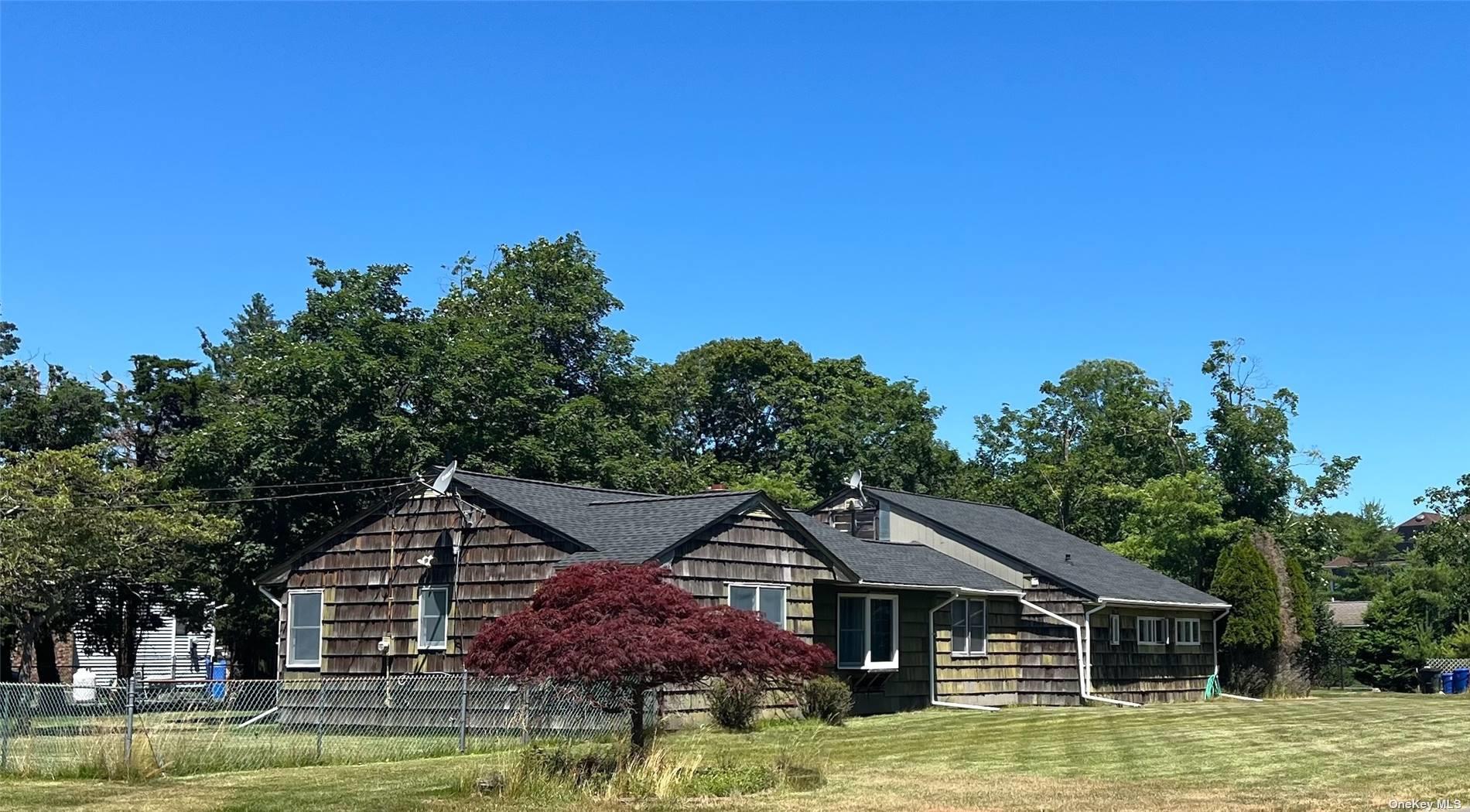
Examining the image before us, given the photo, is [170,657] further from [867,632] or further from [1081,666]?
[1081,666]

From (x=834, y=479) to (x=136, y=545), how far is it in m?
32.7

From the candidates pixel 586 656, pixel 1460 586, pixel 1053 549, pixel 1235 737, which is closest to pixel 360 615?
pixel 586 656

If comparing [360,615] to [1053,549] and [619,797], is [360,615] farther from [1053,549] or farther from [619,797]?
[1053,549]

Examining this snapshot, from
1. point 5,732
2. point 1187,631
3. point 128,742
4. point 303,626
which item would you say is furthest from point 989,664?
point 5,732

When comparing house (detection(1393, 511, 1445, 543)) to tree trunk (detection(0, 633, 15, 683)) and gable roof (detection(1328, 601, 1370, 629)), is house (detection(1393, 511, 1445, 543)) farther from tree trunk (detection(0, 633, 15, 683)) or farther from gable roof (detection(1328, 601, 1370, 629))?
tree trunk (detection(0, 633, 15, 683))

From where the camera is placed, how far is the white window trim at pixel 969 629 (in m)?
31.2

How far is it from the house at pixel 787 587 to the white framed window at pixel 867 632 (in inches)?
1.5

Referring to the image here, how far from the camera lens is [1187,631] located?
122 ft

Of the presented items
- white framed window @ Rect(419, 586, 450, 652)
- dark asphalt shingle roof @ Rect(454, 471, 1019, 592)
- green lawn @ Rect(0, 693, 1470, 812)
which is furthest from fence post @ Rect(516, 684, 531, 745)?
white framed window @ Rect(419, 586, 450, 652)

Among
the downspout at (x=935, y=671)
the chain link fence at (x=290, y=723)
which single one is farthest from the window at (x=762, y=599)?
the downspout at (x=935, y=671)

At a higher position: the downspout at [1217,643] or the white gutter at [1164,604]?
the white gutter at [1164,604]

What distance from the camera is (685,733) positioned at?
73.3 feet

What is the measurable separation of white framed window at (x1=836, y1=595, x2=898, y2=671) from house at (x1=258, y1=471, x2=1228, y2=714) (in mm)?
38

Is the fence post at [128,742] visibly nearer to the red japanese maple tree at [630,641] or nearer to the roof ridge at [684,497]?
the red japanese maple tree at [630,641]
